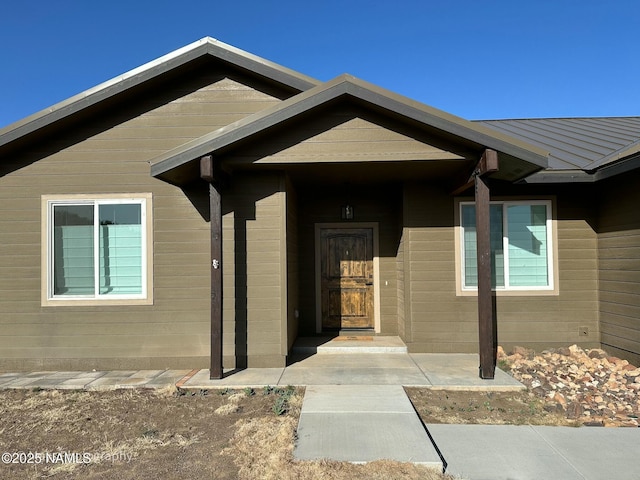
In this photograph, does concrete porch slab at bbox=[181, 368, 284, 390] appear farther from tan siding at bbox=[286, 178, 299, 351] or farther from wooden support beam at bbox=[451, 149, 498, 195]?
wooden support beam at bbox=[451, 149, 498, 195]

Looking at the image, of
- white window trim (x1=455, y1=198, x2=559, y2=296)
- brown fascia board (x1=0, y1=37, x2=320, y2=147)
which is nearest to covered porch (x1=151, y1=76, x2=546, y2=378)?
white window trim (x1=455, y1=198, x2=559, y2=296)

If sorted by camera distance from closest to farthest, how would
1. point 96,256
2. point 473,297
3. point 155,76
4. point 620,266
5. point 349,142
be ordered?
point 349,142 < point 155,76 < point 620,266 < point 96,256 < point 473,297

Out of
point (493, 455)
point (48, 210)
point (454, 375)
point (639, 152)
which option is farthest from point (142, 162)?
point (639, 152)

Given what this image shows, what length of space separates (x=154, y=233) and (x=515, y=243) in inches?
226

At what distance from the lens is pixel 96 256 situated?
246 inches

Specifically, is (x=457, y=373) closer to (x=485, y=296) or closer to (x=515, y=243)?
(x=485, y=296)

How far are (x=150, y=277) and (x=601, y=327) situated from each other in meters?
7.10

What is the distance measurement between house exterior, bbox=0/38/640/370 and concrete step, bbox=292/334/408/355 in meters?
0.34

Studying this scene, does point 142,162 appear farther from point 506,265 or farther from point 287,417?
point 506,265

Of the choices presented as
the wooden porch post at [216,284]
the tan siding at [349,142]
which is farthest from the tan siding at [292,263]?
the wooden porch post at [216,284]

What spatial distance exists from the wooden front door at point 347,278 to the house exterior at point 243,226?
1078mm

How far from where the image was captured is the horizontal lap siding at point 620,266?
19.2 feet

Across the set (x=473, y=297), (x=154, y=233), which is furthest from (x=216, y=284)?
(x=473, y=297)

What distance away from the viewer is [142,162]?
632 centimetres
